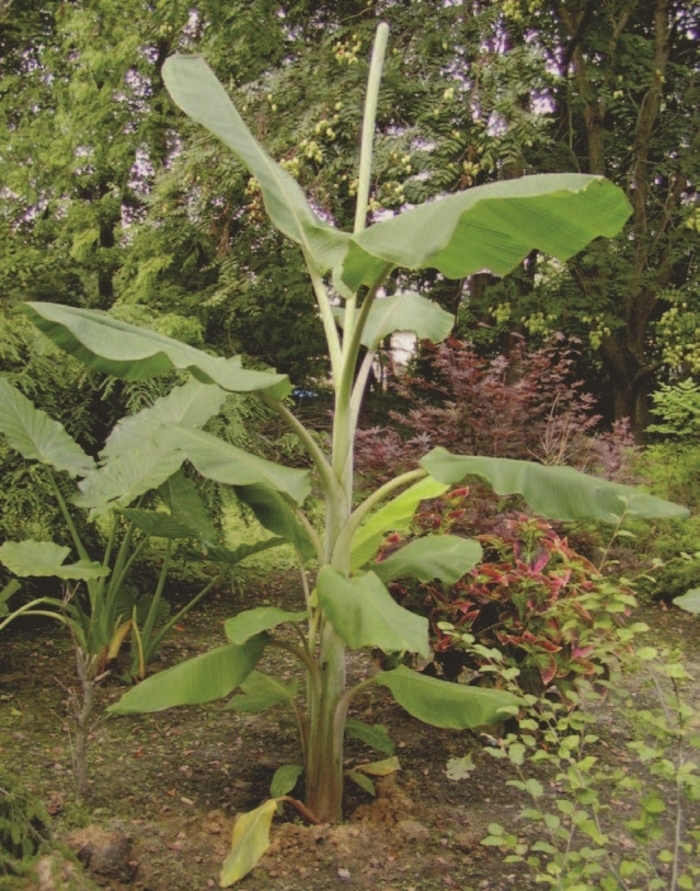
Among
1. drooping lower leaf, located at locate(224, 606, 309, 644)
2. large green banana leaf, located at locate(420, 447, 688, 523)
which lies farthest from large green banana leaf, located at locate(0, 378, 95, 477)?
large green banana leaf, located at locate(420, 447, 688, 523)

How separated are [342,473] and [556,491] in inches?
30.5

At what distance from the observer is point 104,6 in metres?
7.84

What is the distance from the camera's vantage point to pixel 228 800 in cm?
306

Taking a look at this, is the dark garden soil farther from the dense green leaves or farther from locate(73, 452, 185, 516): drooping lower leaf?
the dense green leaves

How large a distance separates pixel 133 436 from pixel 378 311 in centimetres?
128

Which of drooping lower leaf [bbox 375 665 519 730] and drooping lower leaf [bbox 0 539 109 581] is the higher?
drooping lower leaf [bbox 0 539 109 581]

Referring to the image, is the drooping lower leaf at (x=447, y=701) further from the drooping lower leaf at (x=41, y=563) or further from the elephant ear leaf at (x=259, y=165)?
the elephant ear leaf at (x=259, y=165)

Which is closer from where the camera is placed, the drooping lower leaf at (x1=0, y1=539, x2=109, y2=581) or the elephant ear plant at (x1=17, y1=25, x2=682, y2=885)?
the elephant ear plant at (x1=17, y1=25, x2=682, y2=885)

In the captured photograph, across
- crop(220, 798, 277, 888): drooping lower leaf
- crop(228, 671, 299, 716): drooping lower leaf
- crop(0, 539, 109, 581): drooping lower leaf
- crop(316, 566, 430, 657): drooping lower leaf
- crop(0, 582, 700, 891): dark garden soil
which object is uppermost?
crop(316, 566, 430, 657): drooping lower leaf

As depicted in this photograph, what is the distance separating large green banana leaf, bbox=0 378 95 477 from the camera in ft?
12.3

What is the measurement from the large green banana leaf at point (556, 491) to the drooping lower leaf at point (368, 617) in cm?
42

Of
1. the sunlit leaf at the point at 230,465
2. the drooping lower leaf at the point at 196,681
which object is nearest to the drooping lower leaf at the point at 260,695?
the drooping lower leaf at the point at 196,681

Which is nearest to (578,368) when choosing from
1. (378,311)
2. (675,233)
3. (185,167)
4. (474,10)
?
(675,233)

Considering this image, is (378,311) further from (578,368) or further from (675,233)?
(578,368)
